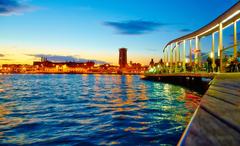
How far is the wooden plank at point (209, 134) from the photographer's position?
2.07m

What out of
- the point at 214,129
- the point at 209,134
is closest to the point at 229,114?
the point at 214,129

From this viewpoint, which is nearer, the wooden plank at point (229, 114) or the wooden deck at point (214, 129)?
the wooden deck at point (214, 129)

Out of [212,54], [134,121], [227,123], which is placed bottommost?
[134,121]

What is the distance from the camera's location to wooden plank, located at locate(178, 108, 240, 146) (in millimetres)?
2066

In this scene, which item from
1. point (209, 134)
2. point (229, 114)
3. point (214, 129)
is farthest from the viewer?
point (229, 114)

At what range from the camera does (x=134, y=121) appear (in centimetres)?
1038

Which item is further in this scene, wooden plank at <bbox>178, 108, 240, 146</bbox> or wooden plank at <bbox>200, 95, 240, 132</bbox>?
wooden plank at <bbox>200, 95, 240, 132</bbox>

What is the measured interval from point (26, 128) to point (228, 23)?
73.3 feet

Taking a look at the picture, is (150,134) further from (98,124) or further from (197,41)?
(197,41)

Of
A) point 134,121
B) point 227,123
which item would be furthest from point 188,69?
point 227,123

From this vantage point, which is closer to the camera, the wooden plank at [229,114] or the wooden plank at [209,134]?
the wooden plank at [209,134]

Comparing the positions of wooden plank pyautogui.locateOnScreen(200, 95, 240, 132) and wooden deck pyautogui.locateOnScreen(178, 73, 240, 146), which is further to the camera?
wooden plank pyautogui.locateOnScreen(200, 95, 240, 132)

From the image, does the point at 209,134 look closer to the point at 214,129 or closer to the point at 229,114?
the point at 214,129

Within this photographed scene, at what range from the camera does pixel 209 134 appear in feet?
7.57
